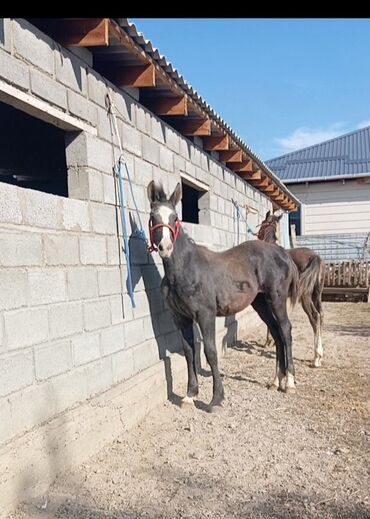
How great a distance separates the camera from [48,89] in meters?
3.25

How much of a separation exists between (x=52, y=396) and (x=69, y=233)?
126 centimetres

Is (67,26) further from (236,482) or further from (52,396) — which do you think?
(236,482)

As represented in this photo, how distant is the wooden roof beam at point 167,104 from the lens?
4.96 metres

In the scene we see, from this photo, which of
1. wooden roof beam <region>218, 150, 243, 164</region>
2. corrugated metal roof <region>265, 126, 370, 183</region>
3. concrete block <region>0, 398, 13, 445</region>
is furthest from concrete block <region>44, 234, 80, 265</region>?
corrugated metal roof <region>265, 126, 370, 183</region>

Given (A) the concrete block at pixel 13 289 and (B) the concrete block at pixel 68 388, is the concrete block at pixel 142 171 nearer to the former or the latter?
(A) the concrete block at pixel 13 289

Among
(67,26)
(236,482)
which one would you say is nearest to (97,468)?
(236,482)

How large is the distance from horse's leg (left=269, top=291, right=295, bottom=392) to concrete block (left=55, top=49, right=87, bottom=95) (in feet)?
10.3

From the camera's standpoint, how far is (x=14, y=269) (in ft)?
9.14

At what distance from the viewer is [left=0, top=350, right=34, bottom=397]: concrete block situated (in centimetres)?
262

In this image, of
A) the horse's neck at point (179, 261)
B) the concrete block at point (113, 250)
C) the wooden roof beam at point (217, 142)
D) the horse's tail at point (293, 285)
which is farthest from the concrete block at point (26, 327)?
the wooden roof beam at point (217, 142)

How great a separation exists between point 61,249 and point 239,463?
216 cm

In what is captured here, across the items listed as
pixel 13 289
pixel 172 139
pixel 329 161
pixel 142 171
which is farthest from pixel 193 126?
pixel 329 161

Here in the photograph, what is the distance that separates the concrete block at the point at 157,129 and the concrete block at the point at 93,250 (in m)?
1.77

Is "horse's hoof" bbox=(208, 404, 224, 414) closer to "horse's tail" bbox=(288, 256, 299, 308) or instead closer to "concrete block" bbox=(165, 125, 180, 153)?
"horse's tail" bbox=(288, 256, 299, 308)
